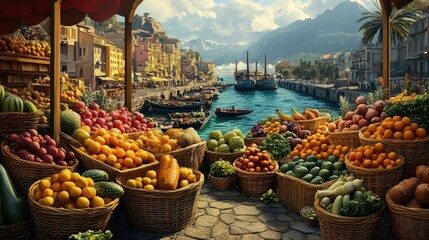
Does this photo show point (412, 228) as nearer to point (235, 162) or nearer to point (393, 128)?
point (393, 128)

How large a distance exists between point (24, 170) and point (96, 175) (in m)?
0.78

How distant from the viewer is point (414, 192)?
159 inches

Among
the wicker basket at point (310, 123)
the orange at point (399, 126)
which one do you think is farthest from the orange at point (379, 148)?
the wicker basket at point (310, 123)

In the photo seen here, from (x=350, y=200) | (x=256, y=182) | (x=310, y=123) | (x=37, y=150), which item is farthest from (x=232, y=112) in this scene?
(x=350, y=200)

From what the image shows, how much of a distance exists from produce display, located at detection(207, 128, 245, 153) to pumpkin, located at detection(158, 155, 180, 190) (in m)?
1.93

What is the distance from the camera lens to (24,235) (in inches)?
166

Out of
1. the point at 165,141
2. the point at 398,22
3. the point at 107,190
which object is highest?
the point at 398,22

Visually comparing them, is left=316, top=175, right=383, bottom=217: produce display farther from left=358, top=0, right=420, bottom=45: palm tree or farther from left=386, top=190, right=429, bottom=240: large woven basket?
left=358, top=0, right=420, bottom=45: palm tree

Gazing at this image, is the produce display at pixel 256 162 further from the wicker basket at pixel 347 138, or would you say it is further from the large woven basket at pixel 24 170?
the large woven basket at pixel 24 170

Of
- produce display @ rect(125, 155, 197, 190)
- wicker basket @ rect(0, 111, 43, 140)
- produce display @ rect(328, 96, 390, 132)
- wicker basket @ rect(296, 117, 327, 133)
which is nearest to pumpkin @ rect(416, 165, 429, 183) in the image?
produce display @ rect(328, 96, 390, 132)

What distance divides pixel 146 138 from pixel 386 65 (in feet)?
15.2

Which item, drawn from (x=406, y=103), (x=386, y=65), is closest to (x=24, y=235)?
(x=406, y=103)

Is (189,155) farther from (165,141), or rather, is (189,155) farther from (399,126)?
(399,126)

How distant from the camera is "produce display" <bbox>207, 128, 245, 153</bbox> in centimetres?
689
